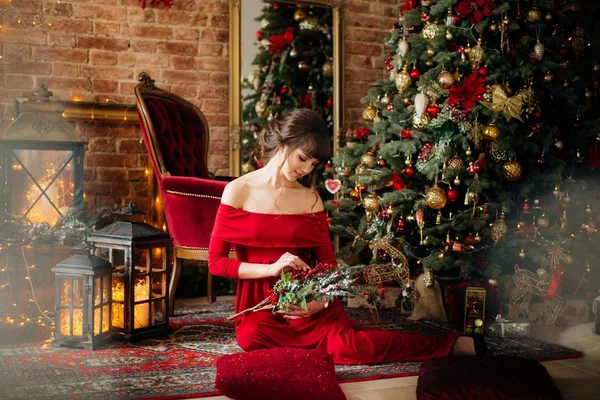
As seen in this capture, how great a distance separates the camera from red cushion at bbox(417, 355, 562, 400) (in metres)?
2.36

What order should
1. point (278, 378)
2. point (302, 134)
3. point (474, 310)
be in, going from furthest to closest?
1. point (474, 310)
2. point (302, 134)
3. point (278, 378)

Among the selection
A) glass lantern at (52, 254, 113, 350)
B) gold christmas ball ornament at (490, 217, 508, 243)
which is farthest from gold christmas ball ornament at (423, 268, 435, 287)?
glass lantern at (52, 254, 113, 350)

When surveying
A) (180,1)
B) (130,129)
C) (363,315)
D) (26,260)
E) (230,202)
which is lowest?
(363,315)

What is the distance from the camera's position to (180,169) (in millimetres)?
4250

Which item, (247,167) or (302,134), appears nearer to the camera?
(302,134)

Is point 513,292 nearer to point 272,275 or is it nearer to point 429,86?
point 429,86

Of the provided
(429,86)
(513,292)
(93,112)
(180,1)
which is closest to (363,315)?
(513,292)

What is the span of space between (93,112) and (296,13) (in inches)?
65.4

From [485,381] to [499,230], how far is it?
Result: 1577mm

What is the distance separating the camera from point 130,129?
4699 mm

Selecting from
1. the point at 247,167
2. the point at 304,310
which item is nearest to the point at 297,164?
the point at 304,310

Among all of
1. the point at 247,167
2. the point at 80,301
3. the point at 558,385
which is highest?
the point at 247,167

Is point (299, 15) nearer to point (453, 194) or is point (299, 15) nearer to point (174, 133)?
point (174, 133)

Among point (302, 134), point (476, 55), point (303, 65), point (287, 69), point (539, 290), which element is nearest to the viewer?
point (302, 134)
